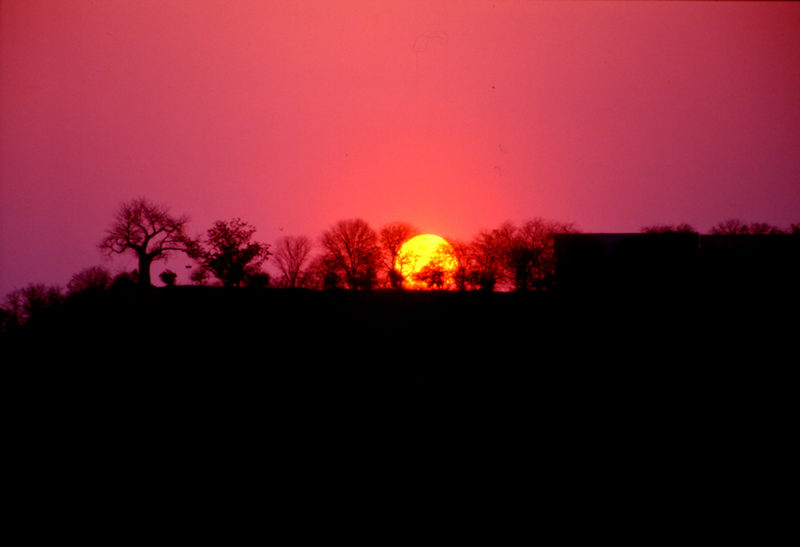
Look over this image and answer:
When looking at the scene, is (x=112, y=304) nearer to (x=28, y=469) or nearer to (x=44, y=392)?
(x=44, y=392)

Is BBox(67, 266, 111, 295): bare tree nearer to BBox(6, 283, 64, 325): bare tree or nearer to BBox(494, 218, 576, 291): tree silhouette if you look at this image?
BBox(6, 283, 64, 325): bare tree

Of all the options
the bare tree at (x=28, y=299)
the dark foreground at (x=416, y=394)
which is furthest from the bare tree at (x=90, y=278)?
the dark foreground at (x=416, y=394)

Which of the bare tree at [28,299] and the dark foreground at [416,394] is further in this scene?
the bare tree at [28,299]

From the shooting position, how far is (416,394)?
15.1 meters

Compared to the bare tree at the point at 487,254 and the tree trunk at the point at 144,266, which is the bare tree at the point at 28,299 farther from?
the bare tree at the point at 487,254

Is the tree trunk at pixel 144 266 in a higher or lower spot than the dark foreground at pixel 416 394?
higher

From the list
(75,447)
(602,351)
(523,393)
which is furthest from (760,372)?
(75,447)

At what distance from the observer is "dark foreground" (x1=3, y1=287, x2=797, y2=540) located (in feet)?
41.7

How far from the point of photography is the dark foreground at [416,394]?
1271 cm

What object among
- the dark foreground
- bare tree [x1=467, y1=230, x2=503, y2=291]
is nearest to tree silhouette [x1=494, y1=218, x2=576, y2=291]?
bare tree [x1=467, y1=230, x2=503, y2=291]

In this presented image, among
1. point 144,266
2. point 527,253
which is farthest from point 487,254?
point 144,266

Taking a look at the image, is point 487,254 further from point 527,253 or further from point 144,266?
point 144,266

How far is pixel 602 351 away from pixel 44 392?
50.4 ft

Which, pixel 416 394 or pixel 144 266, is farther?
pixel 144 266
